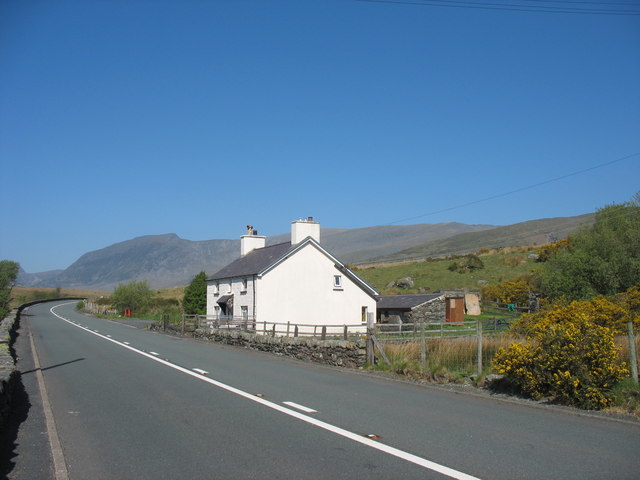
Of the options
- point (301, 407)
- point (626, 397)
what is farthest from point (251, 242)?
point (626, 397)

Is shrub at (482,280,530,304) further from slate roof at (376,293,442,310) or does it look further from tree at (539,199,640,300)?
tree at (539,199,640,300)

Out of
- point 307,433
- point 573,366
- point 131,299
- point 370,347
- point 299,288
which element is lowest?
point 307,433

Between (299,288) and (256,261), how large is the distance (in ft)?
14.3

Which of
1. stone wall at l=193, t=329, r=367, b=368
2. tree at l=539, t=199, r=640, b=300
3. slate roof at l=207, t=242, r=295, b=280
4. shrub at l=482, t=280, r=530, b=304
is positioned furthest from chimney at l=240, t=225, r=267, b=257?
shrub at l=482, t=280, r=530, b=304

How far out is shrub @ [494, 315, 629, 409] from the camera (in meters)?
10.4

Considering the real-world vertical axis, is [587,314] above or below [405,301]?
above

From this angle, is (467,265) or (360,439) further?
(467,265)

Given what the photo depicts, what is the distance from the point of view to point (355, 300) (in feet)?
134

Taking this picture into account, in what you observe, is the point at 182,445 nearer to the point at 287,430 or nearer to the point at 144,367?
the point at 287,430

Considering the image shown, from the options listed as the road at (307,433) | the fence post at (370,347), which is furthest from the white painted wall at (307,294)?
the road at (307,433)

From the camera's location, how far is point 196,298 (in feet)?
171

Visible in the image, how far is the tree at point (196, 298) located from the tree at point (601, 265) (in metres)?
28.8

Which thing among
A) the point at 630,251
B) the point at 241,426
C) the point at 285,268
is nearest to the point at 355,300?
the point at 285,268

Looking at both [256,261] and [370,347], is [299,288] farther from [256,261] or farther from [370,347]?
[370,347]
